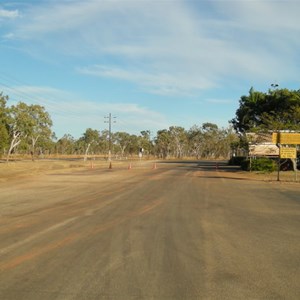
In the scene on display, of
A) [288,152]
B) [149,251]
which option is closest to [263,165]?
[288,152]

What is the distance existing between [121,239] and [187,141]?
12881cm

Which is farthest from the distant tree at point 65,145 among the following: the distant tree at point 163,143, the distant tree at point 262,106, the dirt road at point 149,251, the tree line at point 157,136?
the dirt road at point 149,251

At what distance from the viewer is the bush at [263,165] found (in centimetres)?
3845

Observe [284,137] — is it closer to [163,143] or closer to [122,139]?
[163,143]

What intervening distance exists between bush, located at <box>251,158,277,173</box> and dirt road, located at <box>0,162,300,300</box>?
24.7m

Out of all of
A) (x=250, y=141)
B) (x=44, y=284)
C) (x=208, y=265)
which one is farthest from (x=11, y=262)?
(x=250, y=141)

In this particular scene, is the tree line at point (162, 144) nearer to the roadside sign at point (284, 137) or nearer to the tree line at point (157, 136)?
the tree line at point (157, 136)

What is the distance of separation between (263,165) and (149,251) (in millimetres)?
32967

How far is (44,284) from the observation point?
576 centimetres

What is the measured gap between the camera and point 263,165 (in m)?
39.0

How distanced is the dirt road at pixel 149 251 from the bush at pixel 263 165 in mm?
24659

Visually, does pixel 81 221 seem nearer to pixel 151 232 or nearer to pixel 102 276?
pixel 151 232

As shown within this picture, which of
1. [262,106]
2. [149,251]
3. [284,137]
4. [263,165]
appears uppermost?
→ [262,106]

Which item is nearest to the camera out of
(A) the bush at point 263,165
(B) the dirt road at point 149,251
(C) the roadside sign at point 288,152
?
(B) the dirt road at point 149,251
